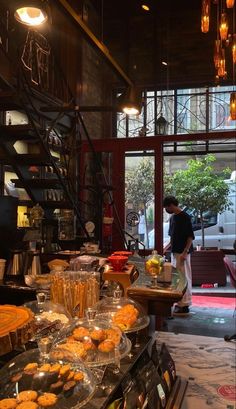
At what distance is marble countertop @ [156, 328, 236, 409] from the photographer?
11.4 feet

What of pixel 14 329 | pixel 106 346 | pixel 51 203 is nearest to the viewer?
pixel 14 329

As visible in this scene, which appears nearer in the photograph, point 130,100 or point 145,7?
point 130,100

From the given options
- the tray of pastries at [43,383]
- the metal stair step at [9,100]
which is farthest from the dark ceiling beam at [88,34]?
the tray of pastries at [43,383]

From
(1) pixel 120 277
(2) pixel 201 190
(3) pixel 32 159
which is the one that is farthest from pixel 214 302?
(1) pixel 120 277

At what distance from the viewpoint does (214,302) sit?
7.15 meters

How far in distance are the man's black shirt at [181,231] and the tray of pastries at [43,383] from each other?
14.9 feet

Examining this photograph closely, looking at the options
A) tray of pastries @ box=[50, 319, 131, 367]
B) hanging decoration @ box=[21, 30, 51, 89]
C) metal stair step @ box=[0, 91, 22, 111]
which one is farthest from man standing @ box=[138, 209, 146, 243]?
tray of pastries @ box=[50, 319, 131, 367]

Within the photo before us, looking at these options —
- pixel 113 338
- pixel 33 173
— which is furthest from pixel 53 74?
pixel 113 338

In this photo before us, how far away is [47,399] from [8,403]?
0.38 feet

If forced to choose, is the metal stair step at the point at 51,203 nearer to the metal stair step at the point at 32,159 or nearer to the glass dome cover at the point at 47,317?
the metal stair step at the point at 32,159

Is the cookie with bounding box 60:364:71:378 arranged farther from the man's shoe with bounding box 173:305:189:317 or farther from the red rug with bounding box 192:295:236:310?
the red rug with bounding box 192:295:236:310

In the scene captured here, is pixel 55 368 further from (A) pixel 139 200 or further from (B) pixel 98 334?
(A) pixel 139 200

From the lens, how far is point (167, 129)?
7.82 m

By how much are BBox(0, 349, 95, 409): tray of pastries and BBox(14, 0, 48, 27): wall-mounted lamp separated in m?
2.19
